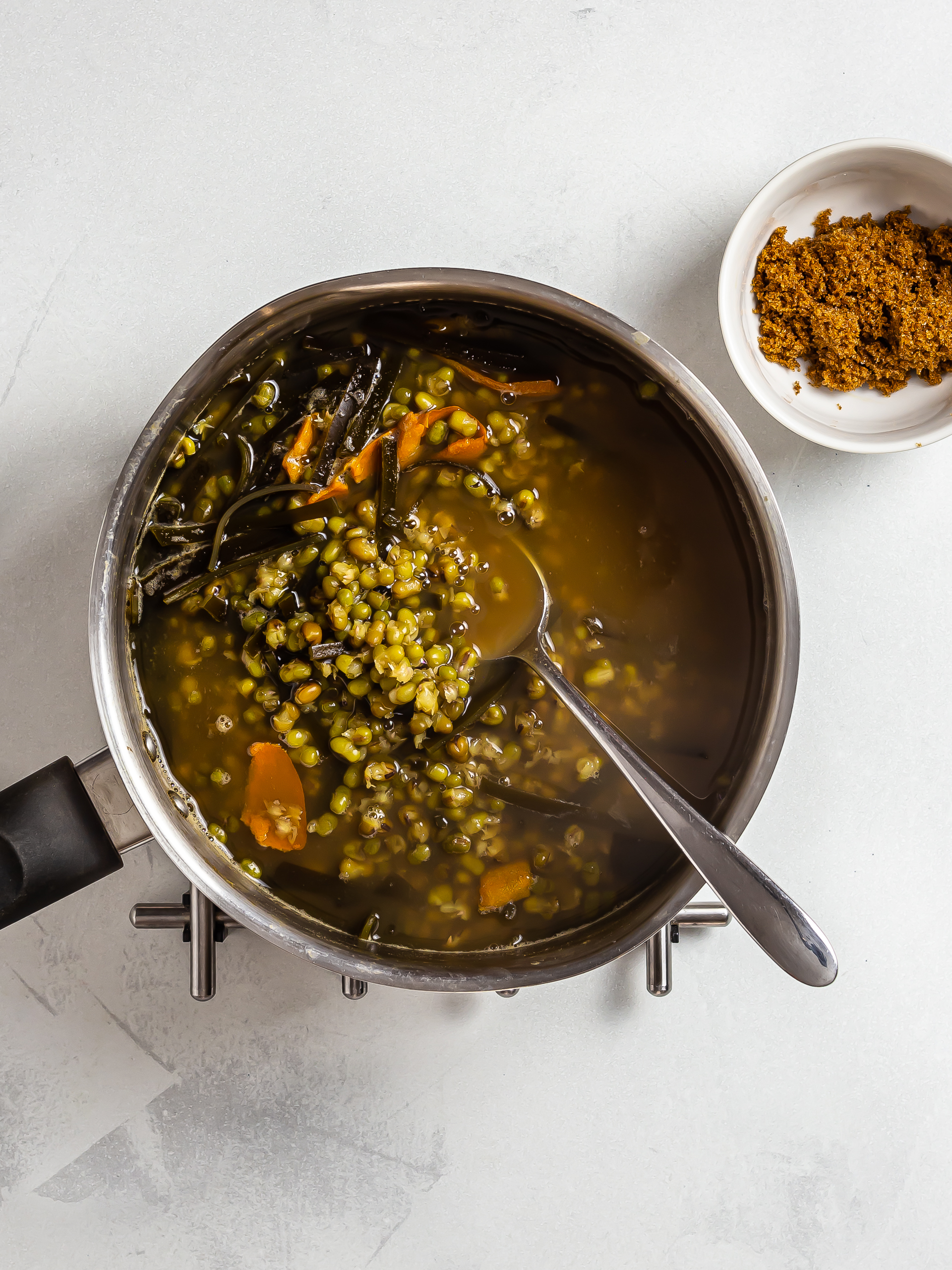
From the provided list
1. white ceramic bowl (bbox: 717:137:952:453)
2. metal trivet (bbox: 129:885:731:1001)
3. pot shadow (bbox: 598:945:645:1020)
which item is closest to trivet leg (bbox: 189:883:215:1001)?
metal trivet (bbox: 129:885:731:1001)

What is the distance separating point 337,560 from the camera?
1.48 m

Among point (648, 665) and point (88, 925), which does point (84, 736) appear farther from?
point (648, 665)

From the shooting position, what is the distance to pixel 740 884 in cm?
123

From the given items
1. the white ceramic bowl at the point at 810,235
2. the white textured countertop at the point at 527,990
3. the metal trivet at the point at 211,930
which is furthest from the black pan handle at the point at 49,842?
the white ceramic bowl at the point at 810,235

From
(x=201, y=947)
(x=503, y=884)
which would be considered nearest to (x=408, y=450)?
(x=503, y=884)

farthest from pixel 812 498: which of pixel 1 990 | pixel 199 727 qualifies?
pixel 1 990

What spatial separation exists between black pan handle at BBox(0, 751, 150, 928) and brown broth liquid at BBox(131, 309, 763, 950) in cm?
18

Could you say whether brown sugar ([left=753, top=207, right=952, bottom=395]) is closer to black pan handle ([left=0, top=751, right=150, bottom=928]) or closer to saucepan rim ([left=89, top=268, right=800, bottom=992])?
saucepan rim ([left=89, top=268, right=800, bottom=992])

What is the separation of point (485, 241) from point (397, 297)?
0.43 meters

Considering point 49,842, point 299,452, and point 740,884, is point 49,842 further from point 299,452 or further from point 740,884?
point 740,884

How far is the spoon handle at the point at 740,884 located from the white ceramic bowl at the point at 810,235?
2.40 feet

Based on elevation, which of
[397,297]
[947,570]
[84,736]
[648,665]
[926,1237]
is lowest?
[926,1237]

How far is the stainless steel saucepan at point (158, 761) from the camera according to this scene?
1.36 meters

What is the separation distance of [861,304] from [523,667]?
905 mm
